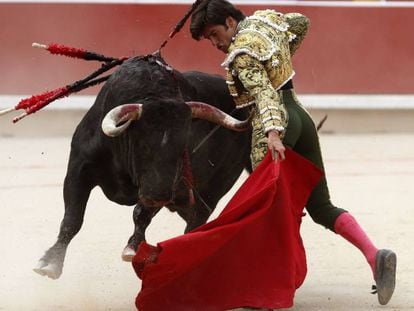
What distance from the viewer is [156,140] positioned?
3.63m

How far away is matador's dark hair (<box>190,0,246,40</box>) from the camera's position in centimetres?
370

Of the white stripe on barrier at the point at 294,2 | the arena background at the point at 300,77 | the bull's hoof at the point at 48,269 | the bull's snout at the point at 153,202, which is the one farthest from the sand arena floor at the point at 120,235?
the white stripe on barrier at the point at 294,2

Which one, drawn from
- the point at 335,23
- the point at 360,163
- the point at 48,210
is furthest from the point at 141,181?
the point at 335,23

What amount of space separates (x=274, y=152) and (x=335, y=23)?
5764mm

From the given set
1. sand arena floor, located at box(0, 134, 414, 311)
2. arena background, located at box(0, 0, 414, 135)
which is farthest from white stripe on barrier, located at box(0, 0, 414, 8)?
sand arena floor, located at box(0, 134, 414, 311)

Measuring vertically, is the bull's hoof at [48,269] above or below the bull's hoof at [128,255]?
below

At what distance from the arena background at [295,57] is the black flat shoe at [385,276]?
5.26 meters

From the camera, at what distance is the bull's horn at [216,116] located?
3873 mm

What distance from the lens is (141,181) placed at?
362 cm

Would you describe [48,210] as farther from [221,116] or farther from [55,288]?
[221,116]

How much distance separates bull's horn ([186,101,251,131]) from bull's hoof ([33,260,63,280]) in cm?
69

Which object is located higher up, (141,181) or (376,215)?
(141,181)

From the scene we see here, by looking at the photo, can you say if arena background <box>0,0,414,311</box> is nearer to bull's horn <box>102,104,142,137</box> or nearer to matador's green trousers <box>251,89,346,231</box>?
matador's green trousers <box>251,89,346,231</box>

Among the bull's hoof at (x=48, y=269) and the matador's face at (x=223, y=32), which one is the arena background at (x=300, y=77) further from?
the matador's face at (x=223, y=32)
